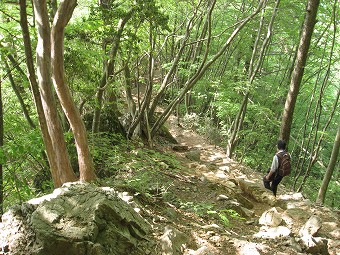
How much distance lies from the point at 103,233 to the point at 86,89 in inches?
152

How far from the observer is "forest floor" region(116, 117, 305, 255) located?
3953 millimetres

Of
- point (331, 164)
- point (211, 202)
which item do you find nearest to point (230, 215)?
point (211, 202)

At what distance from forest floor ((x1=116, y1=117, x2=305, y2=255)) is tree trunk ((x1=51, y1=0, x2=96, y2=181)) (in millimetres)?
1286

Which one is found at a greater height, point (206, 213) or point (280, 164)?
point (280, 164)

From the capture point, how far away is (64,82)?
4523mm

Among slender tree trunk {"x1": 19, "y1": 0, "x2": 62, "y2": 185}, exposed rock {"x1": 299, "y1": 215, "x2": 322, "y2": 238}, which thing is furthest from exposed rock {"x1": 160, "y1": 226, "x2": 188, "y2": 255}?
exposed rock {"x1": 299, "y1": 215, "x2": 322, "y2": 238}

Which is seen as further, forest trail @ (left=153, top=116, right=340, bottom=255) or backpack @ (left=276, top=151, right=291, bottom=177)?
backpack @ (left=276, top=151, right=291, bottom=177)

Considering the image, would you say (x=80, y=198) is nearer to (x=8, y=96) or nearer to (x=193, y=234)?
(x=193, y=234)

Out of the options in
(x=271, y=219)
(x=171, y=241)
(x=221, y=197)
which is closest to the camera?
(x=171, y=241)

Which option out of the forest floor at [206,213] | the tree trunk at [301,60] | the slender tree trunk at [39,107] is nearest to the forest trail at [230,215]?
the forest floor at [206,213]

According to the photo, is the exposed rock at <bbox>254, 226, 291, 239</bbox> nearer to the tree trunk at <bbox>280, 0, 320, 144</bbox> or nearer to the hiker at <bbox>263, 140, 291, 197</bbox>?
the hiker at <bbox>263, 140, 291, 197</bbox>

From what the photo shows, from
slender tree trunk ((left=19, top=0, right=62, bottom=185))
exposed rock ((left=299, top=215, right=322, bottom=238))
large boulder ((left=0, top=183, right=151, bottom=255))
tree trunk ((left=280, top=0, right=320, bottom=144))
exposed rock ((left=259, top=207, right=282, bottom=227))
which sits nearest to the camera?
large boulder ((left=0, top=183, right=151, bottom=255))

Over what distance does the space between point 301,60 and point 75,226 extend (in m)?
6.92

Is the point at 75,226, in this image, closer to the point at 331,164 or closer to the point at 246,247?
the point at 246,247
